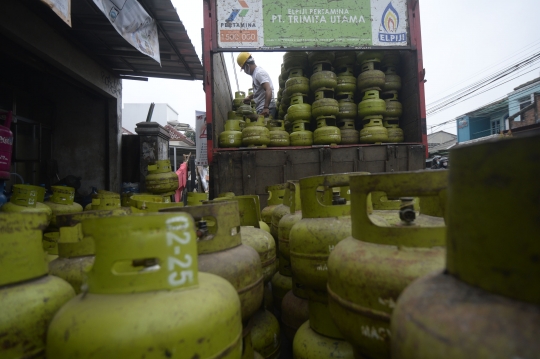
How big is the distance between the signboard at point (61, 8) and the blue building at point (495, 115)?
19008 mm

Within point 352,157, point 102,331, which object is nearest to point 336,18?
point 352,157

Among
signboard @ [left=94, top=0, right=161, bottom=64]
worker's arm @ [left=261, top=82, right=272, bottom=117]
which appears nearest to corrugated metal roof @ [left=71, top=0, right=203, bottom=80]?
signboard @ [left=94, top=0, right=161, bottom=64]

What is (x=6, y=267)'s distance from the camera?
1129 mm

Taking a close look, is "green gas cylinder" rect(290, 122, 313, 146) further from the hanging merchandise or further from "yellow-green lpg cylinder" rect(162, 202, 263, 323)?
"yellow-green lpg cylinder" rect(162, 202, 263, 323)

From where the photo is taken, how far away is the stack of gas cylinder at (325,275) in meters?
0.58

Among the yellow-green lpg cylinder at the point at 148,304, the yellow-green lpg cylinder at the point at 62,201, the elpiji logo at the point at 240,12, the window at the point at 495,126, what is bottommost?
the yellow-green lpg cylinder at the point at 148,304

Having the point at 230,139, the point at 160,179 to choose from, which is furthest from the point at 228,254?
the point at 160,179

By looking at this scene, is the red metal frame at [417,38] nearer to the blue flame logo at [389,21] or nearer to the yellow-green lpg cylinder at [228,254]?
the blue flame logo at [389,21]

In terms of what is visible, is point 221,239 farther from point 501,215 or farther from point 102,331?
point 501,215

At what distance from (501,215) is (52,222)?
4.54 m

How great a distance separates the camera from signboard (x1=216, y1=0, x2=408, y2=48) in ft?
17.9

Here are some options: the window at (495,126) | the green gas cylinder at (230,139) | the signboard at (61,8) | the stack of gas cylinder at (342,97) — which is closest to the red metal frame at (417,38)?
the stack of gas cylinder at (342,97)

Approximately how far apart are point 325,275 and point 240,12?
4974mm

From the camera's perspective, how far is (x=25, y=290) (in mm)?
1146
